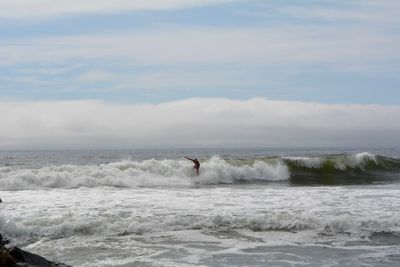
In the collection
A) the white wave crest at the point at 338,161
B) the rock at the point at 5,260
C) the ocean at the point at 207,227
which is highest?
the white wave crest at the point at 338,161

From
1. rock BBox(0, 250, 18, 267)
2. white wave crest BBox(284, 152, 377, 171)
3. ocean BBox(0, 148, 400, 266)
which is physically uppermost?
white wave crest BBox(284, 152, 377, 171)

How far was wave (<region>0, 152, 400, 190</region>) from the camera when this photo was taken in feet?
82.1

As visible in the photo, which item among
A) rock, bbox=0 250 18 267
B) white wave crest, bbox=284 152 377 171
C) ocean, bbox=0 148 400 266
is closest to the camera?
rock, bbox=0 250 18 267

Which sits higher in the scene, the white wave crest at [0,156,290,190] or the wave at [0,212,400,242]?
the white wave crest at [0,156,290,190]

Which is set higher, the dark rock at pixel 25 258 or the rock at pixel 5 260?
the rock at pixel 5 260

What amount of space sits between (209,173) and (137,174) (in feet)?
13.5

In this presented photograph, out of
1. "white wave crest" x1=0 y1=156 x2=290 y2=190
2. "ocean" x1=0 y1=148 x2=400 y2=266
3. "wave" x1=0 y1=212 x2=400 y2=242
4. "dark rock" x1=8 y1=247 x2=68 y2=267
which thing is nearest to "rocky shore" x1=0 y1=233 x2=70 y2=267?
"dark rock" x1=8 y1=247 x2=68 y2=267

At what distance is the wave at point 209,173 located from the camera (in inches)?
985

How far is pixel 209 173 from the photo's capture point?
2930 cm

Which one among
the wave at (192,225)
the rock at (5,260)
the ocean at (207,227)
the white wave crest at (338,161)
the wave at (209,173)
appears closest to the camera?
the rock at (5,260)

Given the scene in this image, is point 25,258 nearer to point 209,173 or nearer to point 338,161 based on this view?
point 209,173

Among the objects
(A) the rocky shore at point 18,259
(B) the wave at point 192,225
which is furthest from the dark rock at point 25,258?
(B) the wave at point 192,225

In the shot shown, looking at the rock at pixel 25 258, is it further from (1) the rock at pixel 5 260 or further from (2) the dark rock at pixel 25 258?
(1) the rock at pixel 5 260

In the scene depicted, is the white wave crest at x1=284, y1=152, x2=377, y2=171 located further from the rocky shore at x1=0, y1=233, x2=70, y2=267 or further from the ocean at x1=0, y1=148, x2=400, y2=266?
the rocky shore at x1=0, y1=233, x2=70, y2=267
